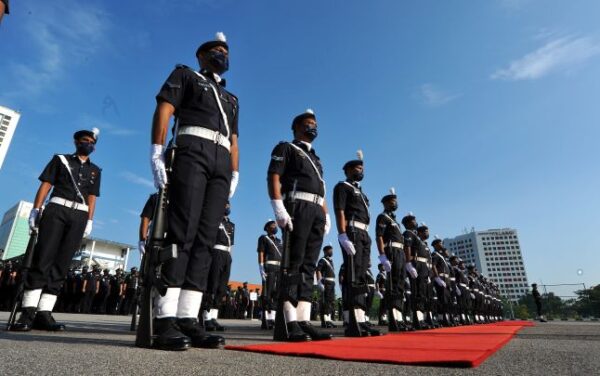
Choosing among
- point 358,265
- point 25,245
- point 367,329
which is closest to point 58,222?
point 358,265

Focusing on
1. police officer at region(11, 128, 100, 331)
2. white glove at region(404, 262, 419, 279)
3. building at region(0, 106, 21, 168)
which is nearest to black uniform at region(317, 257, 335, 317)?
white glove at region(404, 262, 419, 279)

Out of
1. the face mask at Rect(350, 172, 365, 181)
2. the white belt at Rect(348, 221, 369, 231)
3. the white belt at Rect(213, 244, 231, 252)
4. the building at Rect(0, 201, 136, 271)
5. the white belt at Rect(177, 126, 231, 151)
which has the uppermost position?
the building at Rect(0, 201, 136, 271)

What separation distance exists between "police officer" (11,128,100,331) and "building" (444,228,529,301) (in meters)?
157

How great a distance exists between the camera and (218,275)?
22.9 ft

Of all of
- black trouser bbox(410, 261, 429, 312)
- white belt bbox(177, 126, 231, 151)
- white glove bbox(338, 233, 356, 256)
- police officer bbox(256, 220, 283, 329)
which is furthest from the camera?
police officer bbox(256, 220, 283, 329)

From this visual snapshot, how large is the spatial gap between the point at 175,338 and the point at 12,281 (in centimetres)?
1763

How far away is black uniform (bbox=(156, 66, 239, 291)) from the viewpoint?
9.70 ft

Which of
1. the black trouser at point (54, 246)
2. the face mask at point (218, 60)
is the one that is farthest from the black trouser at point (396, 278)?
the black trouser at point (54, 246)

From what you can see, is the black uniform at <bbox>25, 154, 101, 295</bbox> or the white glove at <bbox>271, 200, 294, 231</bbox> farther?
the black uniform at <bbox>25, 154, 101, 295</bbox>

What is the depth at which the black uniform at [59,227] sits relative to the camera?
15.0 feet

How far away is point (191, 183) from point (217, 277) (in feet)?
14.3

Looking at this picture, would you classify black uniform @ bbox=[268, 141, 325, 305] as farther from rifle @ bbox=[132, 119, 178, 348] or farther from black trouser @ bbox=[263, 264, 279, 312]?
black trouser @ bbox=[263, 264, 279, 312]

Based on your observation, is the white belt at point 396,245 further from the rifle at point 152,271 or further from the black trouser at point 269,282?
the rifle at point 152,271

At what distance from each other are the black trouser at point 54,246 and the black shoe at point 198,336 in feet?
9.10
